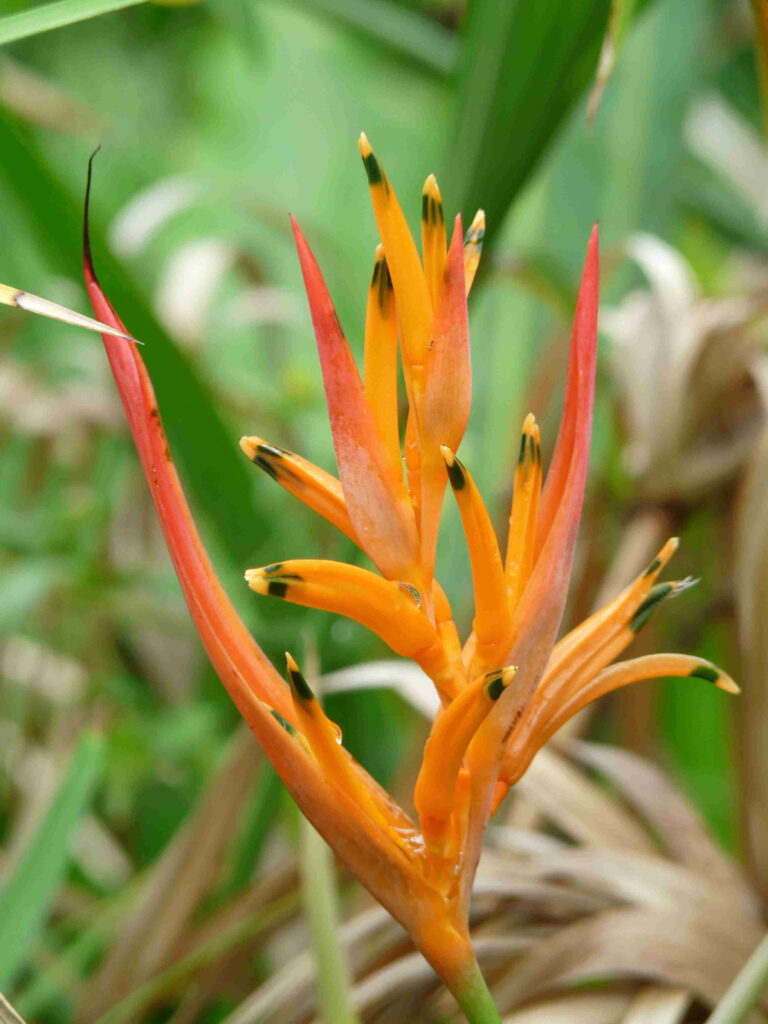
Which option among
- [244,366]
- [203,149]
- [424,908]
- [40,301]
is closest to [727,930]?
[424,908]

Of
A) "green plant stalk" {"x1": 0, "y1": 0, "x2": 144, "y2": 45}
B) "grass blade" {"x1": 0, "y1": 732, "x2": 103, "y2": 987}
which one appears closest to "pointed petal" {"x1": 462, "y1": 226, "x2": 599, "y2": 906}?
"green plant stalk" {"x1": 0, "y1": 0, "x2": 144, "y2": 45}

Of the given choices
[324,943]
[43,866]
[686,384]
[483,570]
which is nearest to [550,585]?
[483,570]

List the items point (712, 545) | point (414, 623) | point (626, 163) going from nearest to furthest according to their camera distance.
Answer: point (414, 623), point (712, 545), point (626, 163)

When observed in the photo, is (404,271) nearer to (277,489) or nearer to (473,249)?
(473,249)

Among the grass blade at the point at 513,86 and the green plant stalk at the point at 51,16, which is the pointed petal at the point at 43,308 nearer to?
the green plant stalk at the point at 51,16

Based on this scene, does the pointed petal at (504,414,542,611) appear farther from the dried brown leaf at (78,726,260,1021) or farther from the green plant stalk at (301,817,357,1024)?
the dried brown leaf at (78,726,260,1021)

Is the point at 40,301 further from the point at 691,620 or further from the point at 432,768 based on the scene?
the point at 691,620
